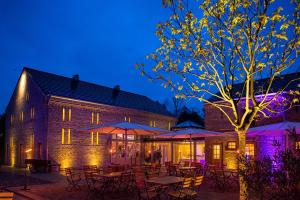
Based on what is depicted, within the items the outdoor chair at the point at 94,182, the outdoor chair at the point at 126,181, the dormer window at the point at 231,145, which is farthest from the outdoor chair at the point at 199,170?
the dormer window at the point at 231,145

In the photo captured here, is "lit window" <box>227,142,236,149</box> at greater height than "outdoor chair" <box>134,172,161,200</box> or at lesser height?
greater

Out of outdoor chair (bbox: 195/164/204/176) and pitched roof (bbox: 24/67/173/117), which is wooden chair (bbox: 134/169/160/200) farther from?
pitched roof (bbox: 24/67/173/117)

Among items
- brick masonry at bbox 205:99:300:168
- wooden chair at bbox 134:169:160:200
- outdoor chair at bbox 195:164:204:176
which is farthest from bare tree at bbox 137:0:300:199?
brick masonry at bbox 205:99:300:168

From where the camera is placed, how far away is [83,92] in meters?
24.9

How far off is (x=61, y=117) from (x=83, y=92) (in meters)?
3.71

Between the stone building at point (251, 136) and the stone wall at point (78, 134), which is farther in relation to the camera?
the stone wall at point (78, 134)

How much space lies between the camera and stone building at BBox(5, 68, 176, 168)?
21.3 m

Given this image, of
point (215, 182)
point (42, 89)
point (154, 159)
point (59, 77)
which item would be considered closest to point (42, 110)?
point (42, 89)

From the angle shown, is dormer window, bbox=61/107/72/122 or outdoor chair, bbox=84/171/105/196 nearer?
outdoor chair, bbox=84/171/105/196

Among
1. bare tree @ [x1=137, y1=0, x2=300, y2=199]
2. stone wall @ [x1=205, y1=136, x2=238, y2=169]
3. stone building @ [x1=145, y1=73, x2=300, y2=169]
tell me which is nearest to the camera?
bare tree @ [x1=137, y1=0, x2=300, y2=199]

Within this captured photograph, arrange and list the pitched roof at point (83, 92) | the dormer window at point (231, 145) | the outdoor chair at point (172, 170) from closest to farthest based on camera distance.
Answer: the outdoor chair at point (172, 170) → the dormer window at point (231, 145) → the pitched roof at point (83, 92)

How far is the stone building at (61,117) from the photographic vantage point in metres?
21.3

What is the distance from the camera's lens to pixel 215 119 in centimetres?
2161

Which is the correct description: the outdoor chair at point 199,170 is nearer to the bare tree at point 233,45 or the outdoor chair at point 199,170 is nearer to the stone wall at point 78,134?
the bare tree at point 233,45
